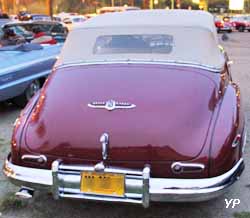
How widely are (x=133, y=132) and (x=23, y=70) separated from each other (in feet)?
13.9

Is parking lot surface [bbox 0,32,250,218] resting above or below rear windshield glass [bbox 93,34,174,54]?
below

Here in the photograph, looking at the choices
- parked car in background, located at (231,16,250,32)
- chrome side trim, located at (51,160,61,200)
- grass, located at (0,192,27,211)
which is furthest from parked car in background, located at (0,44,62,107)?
parked car in background, located at (231,16,250,32)

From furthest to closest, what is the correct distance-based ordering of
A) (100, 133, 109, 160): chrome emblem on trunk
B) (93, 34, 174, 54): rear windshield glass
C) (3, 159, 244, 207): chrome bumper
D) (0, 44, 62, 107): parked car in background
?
(0, 44, 62, 107): parked car in background → (93, 34, 174, 54): rear windshield glass → (100, 133, 109, 160): chrome emblem on trunk → (3, 159, 244, 207): chrome bumper

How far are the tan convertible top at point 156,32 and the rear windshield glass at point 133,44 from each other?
0.04 metres

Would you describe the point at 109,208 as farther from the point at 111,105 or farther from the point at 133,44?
the point at 133,44

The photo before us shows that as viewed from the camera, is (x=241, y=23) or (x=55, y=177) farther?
(x=241, y=23)

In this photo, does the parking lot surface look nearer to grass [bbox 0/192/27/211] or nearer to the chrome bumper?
grass [bbox 0/192/27/211]

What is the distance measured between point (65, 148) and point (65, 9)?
7076 cm

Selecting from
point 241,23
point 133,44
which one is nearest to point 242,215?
point 133,44

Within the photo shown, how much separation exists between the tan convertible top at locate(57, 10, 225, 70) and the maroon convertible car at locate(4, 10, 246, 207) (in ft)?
0.07

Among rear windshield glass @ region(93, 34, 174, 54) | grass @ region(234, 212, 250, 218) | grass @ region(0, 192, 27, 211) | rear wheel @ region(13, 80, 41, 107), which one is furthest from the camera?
rear wheel @ region(13, 80, 41, 107)

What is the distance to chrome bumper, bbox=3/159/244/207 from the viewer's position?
3521mm

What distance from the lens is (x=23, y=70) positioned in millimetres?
7531

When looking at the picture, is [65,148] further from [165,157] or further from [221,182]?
[221,182]
